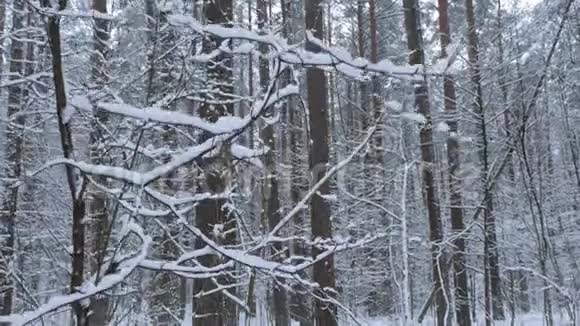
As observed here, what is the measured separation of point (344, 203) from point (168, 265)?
13.3 meters

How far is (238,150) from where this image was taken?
2.11 meters

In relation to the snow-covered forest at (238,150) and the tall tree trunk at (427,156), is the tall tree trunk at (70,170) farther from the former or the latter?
the tall tree trunk at (427,156)

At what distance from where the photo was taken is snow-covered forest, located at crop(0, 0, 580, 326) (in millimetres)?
1850

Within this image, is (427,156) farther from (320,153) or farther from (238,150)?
(238,150)

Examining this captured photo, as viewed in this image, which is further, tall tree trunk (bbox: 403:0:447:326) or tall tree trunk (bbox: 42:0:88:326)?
tall tree trunk (bbox: 403:0:447:326)

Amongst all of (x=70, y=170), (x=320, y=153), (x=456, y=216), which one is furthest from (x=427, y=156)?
(x=70, y=170)

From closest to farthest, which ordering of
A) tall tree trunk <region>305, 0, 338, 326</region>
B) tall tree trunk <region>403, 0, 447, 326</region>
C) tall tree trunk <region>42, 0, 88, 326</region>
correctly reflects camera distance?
1. tall tree trunk <region>42, 0, 88, 326</region>
2. tall tree trunk <region>305, 0, 338, 326</region>
3. tall tree trunk <region>403, 0, 447, 326</region>

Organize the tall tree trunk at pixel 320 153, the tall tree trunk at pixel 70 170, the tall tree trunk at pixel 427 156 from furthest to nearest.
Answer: the tall tree trunk at pixel 427 156 < the tall tree trunk at pixel 320 153 < the tall tree trunk at pixel 70 170

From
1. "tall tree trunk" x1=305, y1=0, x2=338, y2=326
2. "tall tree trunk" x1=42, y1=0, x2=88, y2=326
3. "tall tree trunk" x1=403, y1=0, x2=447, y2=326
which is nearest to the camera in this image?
"tall tree trunk" x1=42, y1=0, x2=88, y2=326

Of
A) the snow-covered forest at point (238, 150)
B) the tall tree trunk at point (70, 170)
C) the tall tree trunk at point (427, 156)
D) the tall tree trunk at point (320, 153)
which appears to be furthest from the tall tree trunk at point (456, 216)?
the tall tree trunk at point (70, 170)

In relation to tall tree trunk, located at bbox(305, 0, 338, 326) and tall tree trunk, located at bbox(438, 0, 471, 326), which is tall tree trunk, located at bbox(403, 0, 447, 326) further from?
tall tree trunk, located at bbox(305, 0, 338, 326)

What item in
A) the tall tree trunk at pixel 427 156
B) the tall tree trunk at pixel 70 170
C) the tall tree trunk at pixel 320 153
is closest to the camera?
the tall tree trunk at pixel 70 170

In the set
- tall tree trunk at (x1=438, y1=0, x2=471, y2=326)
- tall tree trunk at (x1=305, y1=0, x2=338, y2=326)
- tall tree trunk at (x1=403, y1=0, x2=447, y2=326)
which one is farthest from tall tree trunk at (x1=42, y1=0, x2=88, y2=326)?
tall tree trunk at (x1=403, y1=0, x2=447, y2=326)

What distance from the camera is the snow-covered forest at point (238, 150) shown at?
1850 millimetres
